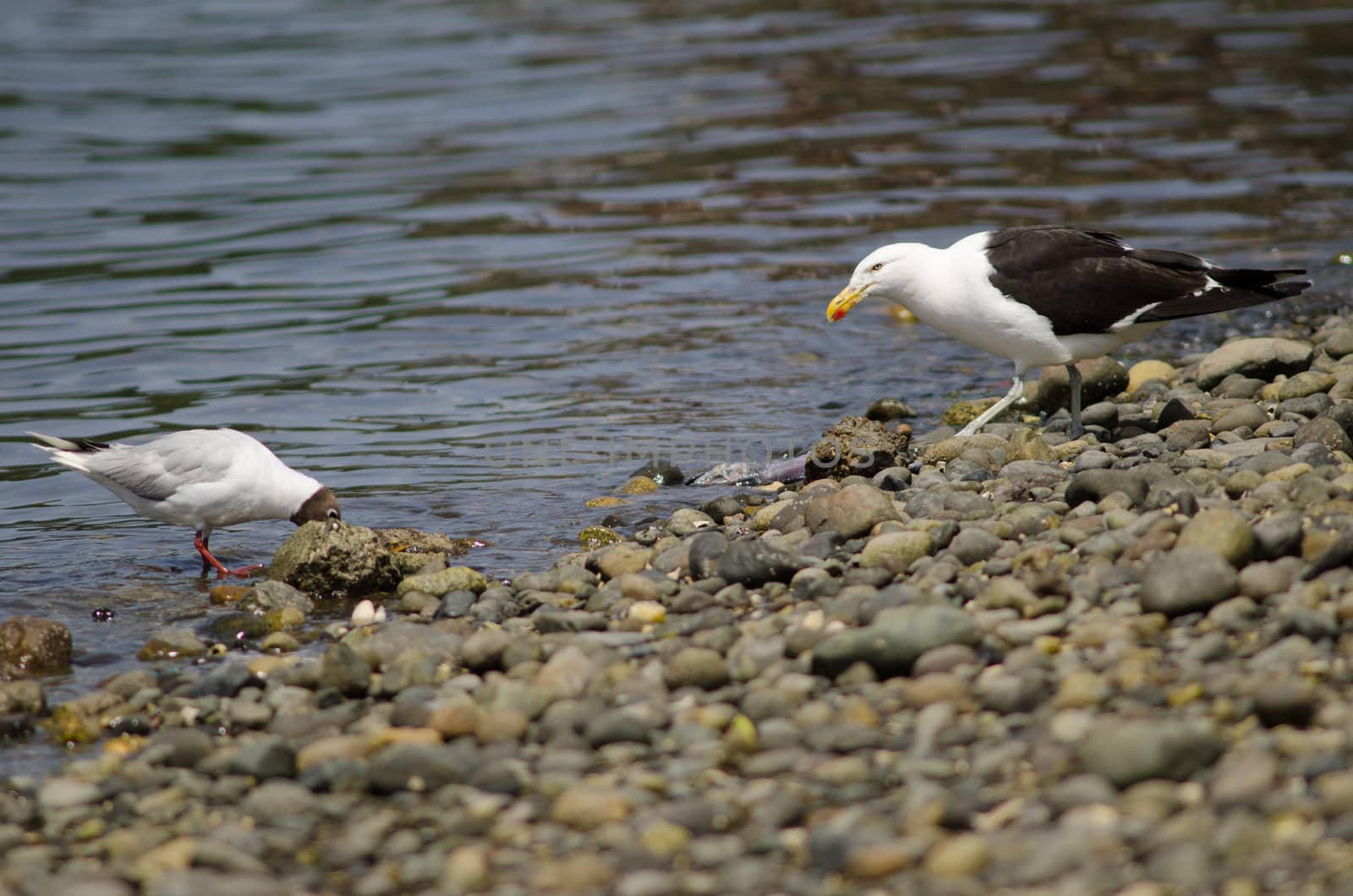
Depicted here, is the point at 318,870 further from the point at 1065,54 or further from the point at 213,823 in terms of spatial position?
the point at 1065,54

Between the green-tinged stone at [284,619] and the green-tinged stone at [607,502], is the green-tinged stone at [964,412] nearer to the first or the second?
the green-tinged stone at [607,502]

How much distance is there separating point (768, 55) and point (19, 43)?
14.0 meters

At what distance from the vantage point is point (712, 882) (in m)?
3.79

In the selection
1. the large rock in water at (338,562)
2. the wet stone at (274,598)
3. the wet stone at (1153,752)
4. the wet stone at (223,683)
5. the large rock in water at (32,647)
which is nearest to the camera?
the wet stone at (1153,752)

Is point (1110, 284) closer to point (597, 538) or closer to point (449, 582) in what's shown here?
point (597, 538)

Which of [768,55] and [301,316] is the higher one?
[768,55]

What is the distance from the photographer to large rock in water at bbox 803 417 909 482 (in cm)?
760

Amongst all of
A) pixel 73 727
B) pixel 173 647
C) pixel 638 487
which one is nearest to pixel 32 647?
pixel 173 647

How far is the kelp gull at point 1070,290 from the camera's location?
7645mm

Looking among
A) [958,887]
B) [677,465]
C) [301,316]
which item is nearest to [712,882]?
[958,887]

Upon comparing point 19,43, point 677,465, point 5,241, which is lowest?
point 677,465

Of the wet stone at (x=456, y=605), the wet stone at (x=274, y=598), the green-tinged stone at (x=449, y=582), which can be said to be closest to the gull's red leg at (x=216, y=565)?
the wet stone at (x=274, y=598)

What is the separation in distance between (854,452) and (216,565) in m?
3.21

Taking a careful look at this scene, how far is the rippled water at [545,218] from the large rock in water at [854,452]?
854 millimetres
